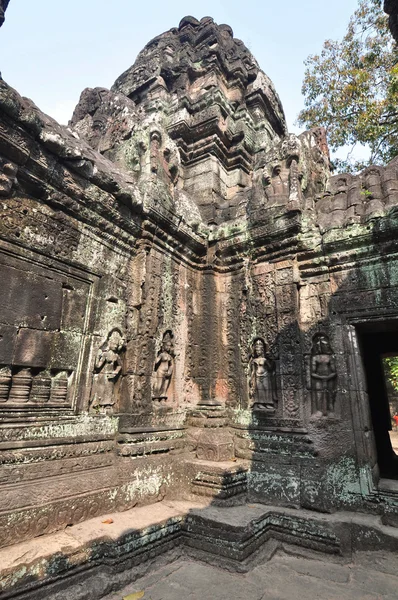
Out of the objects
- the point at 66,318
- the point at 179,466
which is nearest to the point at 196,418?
the point at 179,466

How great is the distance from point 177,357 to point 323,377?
2.12 meters

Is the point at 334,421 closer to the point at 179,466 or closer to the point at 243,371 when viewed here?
the point at 243,371

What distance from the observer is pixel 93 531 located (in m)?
3.45

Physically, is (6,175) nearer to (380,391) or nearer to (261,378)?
(261,378)

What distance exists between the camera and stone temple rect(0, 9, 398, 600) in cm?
355

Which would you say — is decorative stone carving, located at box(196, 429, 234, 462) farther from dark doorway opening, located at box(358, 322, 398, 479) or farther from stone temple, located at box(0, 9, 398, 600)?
dark doorway opening, located at box(358, 322, 398, 479)

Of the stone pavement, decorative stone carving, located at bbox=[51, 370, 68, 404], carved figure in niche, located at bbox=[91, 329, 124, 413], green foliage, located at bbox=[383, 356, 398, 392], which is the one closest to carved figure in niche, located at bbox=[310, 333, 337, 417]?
the stone pavement

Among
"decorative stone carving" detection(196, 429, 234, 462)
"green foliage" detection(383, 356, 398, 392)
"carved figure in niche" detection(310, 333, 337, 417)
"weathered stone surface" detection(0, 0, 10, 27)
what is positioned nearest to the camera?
"weathered stone surface" detection(0, 0, 10, 27)

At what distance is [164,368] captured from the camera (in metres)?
5.22

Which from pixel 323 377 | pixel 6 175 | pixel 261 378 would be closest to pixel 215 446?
pixel 261 378

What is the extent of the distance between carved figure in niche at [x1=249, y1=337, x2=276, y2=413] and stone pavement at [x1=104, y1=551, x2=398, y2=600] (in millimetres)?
1894

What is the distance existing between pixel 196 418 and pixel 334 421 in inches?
76.8

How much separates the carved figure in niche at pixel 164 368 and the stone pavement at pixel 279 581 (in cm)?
198

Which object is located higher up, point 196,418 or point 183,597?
point 196,418
